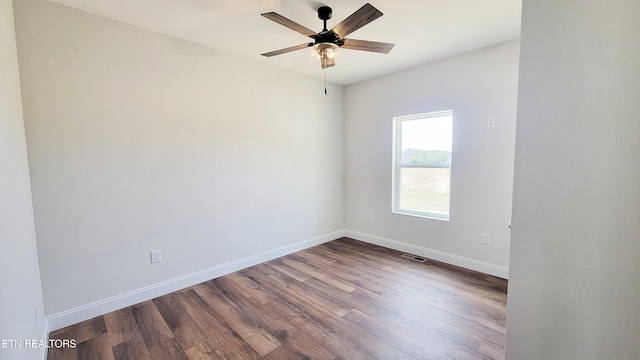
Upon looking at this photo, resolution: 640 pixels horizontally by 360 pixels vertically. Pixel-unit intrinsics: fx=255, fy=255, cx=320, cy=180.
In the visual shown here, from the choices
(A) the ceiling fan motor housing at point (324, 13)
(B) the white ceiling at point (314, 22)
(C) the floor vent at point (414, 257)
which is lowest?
(C) the floor vent at point (414, 257)

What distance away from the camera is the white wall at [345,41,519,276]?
9.16 feet

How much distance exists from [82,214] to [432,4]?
3.35 meters

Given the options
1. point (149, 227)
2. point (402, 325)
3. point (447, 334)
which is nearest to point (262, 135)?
point (149, 227)

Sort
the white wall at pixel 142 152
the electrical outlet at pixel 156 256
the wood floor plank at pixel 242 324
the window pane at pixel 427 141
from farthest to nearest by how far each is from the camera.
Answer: the window pane at pixel 427 141, the electrical outlet at pixel 156 256, the white wall at pixel 142 152, the wood floor plank at pixel 242 324

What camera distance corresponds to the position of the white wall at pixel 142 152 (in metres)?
2.00

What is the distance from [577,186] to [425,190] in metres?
2.79

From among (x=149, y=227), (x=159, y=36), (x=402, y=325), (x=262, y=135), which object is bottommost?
(x=402, y=325)

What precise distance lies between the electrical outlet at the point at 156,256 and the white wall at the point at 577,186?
9.32 feet

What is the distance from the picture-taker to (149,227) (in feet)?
8.20

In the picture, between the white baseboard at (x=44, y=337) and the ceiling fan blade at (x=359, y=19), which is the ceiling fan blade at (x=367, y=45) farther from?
the white baseboard at (x=44, y=337)

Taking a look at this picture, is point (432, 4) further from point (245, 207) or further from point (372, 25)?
point (245, 207)

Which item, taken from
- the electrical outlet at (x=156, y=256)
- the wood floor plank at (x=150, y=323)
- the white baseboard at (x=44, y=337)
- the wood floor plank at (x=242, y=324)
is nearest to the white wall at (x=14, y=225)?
the white baseboard at (x=44, y=337)

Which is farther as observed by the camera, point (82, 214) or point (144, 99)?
point (144, 99)

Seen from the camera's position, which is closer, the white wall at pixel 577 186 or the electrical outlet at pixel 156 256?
the white wall at pixel 577 186
